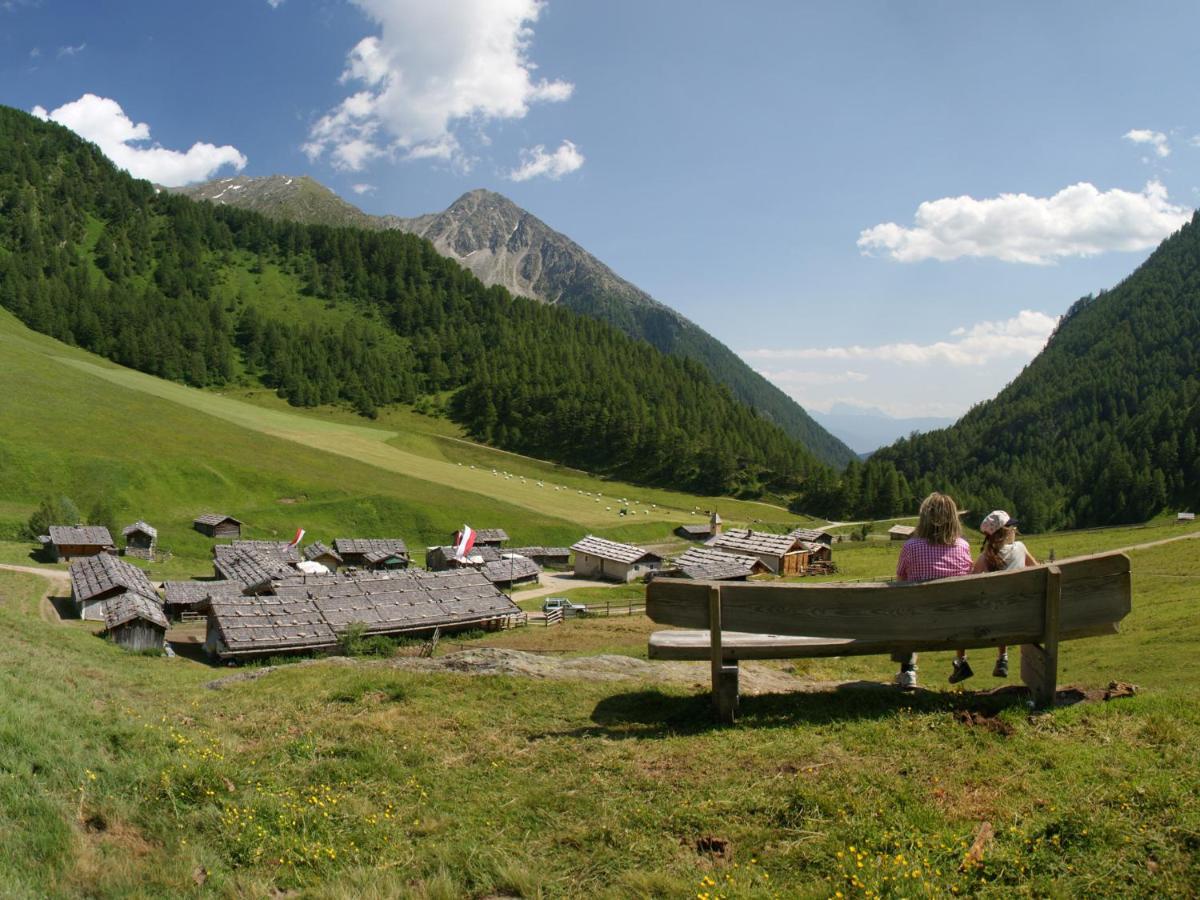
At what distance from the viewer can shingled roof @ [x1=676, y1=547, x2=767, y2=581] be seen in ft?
220

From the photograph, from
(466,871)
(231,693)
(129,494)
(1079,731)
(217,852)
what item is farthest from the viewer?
(129,494)

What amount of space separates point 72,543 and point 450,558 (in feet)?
110

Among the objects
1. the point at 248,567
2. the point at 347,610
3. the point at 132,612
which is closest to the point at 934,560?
the point at 347,610

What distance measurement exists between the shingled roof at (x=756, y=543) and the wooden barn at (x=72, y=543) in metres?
63.5

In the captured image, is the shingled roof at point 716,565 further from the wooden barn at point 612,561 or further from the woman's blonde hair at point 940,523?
the woman's blonde hair at point 940,523

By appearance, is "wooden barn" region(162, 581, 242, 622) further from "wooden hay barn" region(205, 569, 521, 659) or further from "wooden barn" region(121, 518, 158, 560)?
"wooden barn" region(121, 518, 158, 560)

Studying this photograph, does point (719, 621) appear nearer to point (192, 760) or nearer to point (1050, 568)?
point (1050, 568)

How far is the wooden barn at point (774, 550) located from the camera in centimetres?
7856

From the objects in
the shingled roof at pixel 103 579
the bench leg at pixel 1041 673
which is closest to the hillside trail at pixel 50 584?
the shingled roof at pixel 103 579

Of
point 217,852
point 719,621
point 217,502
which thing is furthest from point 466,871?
point 217,502

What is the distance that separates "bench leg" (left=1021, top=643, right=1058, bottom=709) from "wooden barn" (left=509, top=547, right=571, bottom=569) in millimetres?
78100

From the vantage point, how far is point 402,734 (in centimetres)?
1016

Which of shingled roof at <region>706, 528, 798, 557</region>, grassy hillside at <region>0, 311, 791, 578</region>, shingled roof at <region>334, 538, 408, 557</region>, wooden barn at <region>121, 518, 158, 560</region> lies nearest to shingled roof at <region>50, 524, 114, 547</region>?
wooden barn at <region>121, 518, 158, 560</region>

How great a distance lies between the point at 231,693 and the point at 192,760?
8400 mm
